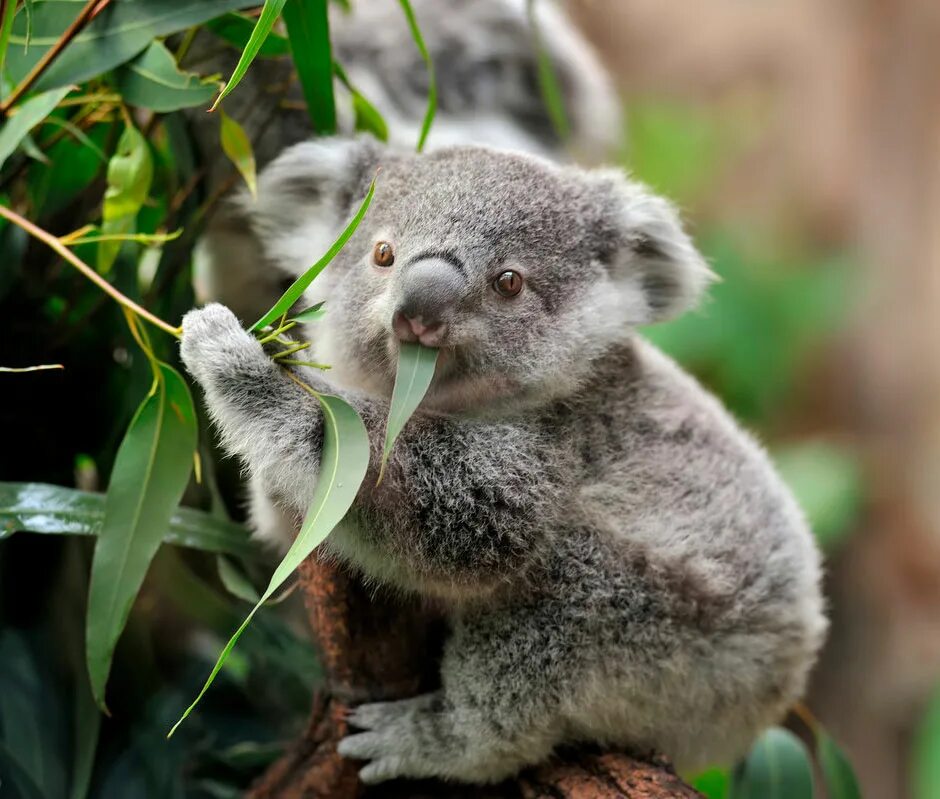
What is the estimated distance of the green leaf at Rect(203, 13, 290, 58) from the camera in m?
2.32

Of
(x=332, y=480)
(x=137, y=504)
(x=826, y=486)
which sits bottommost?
(x=826, y=486)

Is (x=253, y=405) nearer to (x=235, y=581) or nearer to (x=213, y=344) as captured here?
(x=213, y=344)

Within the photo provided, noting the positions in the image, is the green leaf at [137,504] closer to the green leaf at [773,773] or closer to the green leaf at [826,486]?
the green leaf at [773,773]

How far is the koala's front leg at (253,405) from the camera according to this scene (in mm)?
1855

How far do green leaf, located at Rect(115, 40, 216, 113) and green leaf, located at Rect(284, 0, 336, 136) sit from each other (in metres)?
0.25

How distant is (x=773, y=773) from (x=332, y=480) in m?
1.56

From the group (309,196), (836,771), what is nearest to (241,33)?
(309,196)

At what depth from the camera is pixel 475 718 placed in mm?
2117

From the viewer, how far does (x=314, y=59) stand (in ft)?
7.62

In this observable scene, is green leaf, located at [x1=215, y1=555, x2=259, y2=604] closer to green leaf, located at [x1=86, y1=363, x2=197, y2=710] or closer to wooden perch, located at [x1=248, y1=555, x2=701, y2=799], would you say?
wooden perch, located at [x1=248, y1=555, x2=701, y2=799]

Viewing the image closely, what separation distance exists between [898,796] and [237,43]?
6.76 metres

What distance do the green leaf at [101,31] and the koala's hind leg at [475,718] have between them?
1.38m

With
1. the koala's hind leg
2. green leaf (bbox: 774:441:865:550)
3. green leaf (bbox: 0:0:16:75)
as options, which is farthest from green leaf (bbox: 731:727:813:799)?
green leaf (bbox: 774:441:865:550)

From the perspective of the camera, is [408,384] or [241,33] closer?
[408,384]
